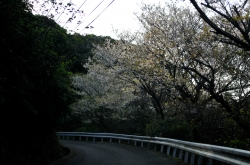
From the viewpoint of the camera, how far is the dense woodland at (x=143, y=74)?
9.80 meters

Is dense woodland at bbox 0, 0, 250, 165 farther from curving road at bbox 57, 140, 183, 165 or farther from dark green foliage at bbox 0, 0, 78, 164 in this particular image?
curving road at bbox 57, 140, 183, 165

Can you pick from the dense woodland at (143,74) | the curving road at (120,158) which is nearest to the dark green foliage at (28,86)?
the dense woodland at (143,74)

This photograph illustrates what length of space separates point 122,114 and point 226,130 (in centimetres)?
1460

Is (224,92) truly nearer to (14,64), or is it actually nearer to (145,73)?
(145,73)

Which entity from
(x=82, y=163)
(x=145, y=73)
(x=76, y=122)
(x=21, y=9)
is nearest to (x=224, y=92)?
(x=145, y=73)

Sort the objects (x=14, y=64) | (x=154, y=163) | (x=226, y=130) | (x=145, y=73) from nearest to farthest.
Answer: (x=14, y=64) → (x=154, y=163) → (x=226, y=130) → (x=145, y=73)

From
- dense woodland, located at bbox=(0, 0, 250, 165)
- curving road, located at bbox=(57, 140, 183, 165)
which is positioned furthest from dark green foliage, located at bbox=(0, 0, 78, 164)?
curving road, located at bbox=(57, 140, 183, 165)

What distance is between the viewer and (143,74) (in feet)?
68.5

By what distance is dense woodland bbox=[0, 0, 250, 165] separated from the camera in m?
9.80

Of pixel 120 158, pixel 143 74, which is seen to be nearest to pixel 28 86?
pixel 120 158

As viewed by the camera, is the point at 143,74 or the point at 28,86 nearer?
the point at 28,86

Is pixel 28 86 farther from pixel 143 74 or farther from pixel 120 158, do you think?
pixel 143 74

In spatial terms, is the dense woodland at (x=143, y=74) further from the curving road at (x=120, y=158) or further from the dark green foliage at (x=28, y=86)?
the curving road at (x=120, y=158)

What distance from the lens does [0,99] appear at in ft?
29.7
